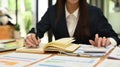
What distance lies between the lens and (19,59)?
4.33 feet

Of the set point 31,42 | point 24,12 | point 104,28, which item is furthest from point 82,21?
point 24,12

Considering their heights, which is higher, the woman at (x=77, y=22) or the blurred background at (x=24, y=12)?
the blurred background at (x=24, y=12)

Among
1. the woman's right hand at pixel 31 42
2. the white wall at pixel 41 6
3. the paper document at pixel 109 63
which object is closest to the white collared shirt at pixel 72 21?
the woman's right hand at pixel 31 42

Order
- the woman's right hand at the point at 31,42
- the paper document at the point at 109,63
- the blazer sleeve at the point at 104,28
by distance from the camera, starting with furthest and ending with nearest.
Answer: the blazer sleeve at the point at 104,28
the woman's right hand at the point at 31,42
the paper document at the point at 109,63

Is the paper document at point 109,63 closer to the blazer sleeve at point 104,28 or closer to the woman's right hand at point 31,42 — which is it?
the woman's right hand at point 31,42

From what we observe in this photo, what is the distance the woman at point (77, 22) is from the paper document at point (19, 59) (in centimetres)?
73

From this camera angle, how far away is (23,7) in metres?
3.74

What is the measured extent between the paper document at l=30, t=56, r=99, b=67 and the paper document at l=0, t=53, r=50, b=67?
69mm

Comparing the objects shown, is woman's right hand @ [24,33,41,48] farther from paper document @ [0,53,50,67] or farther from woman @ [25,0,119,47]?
woman @ [25,0,119,47]

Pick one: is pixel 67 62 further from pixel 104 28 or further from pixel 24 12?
pixel 24 12

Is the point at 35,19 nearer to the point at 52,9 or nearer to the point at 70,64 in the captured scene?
the point at 52,9

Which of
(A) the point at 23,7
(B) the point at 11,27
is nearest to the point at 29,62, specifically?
(B) the point at 11,27

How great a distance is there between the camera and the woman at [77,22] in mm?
2148

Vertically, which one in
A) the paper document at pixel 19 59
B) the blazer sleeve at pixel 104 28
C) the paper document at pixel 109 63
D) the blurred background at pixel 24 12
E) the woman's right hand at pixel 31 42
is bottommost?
the paper document at pixel 109 63
